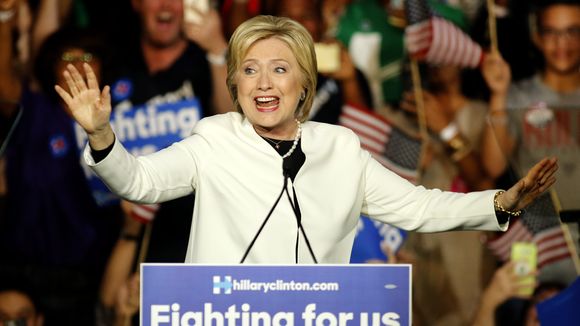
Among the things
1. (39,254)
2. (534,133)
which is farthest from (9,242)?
(534,133)

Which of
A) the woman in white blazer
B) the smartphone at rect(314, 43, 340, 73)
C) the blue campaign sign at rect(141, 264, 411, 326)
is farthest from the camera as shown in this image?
the smartphone at rect(314, 43, 340, 73)

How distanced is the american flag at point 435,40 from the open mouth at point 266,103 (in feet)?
9.54

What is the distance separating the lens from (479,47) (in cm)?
544

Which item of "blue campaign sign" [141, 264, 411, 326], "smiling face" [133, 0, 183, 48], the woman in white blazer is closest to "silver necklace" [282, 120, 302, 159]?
the woman in white blazer

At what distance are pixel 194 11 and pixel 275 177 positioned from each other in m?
2.83

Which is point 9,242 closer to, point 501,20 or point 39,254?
point 39,254

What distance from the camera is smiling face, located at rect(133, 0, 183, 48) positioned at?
16.7ft

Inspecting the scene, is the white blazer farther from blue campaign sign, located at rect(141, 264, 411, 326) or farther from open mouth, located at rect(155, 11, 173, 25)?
open mouth, located at rect(155, 11, 173, 25)

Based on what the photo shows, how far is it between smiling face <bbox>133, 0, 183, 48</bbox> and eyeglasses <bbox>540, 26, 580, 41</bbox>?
6.46 feet

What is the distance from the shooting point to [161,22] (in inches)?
201

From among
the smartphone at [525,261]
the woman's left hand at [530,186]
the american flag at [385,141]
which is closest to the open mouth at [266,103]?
the woman's left hand at [530,186]

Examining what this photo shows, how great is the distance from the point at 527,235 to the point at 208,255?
3263 mm

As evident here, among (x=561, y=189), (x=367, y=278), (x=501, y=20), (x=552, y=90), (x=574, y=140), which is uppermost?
(x=501, y=20)

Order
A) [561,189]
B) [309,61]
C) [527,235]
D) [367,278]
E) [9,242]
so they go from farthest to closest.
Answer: [527,235], [9,242], [561,189], [309,61], [367,278]
